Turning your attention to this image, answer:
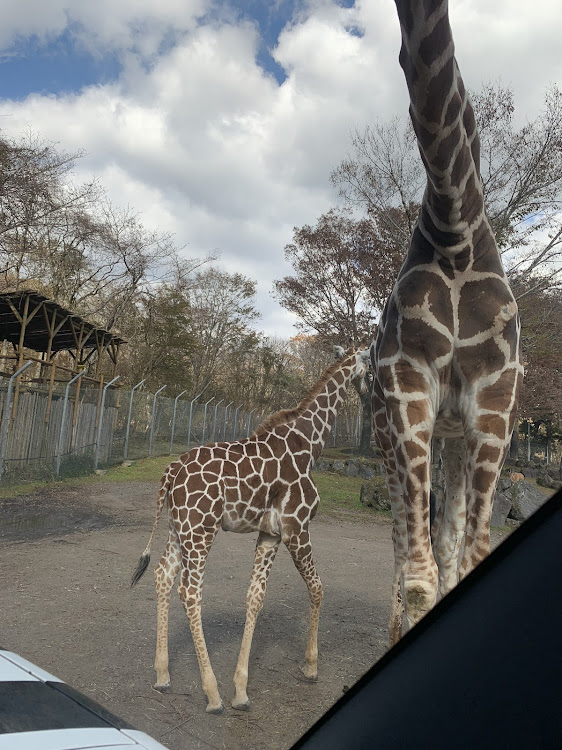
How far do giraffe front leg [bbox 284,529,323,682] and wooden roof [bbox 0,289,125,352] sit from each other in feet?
33.0

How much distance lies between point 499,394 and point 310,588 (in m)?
2.32

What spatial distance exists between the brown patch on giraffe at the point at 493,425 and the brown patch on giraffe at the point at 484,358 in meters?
0.16

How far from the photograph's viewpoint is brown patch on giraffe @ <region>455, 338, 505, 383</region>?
7.82 ft

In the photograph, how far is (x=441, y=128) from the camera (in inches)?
83.0

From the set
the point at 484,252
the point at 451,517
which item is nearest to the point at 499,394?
the point at 484,252

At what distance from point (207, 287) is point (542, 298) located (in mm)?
18613

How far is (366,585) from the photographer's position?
663cm

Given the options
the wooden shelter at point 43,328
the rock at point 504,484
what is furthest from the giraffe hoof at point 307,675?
the wooden shelter at point 43,328

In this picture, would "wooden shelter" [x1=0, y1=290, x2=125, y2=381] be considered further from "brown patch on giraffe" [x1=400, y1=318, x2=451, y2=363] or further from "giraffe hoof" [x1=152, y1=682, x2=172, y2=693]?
"brown patch on giraffe" [x1=400, y1=318, x2=451, y2=363]

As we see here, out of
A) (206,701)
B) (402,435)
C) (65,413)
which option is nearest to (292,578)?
(206,701)

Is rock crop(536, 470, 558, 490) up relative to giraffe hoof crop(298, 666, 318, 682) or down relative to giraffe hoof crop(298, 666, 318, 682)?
up

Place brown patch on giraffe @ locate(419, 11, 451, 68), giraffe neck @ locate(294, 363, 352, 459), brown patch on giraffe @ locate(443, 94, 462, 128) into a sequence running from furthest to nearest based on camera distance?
giraffe neck @ locate(294, 363, 352, 459) → brown patch on giraffe @ locate(443, 94, 462, 128) → brown patch on giraffe @ locate(419, 11, 451, 68)

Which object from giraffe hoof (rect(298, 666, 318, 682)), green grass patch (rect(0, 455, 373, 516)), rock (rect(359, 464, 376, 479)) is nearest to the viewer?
giraffe hoof (rect(298, 666, 318, 682))

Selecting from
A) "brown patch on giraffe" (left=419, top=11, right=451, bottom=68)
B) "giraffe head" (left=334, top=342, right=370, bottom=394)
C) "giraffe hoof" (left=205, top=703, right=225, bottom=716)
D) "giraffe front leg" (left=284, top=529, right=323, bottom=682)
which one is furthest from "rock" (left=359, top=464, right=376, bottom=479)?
"brown patch on giraffe" (left=419, top=11, right=451, bottom=68)
